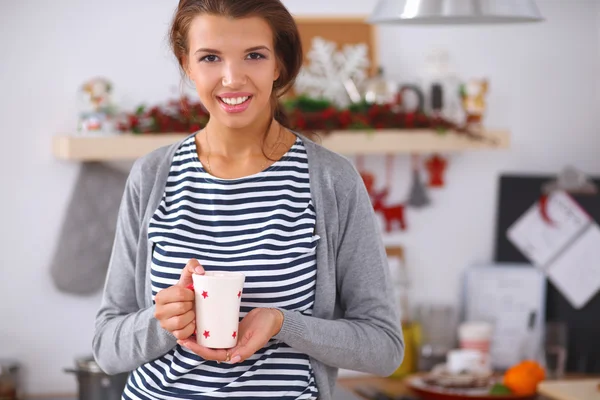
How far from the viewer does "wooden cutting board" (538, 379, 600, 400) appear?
7.09 feet

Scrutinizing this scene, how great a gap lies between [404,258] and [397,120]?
50 centimetres

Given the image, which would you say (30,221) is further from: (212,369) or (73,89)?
(212,369)

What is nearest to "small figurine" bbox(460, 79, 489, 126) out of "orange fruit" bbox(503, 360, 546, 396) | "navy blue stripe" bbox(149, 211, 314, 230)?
"orange fruit" bbox(503, 360, 546, 396)

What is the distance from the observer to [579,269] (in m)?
2.88

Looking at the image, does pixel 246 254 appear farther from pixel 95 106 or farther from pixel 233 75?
pixel 95 106

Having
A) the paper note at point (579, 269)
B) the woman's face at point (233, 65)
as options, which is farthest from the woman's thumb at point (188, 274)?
the paper note at point (579, 269)

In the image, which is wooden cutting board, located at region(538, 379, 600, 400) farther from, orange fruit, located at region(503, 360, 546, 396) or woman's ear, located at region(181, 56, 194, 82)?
woman's ear, located at region(181, 56, 194, 82)

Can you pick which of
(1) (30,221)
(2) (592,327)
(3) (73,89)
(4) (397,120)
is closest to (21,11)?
(3) (73,89)

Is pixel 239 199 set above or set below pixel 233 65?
below

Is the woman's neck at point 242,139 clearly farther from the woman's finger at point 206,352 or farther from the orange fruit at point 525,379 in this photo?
the orange fruit at point 525,379

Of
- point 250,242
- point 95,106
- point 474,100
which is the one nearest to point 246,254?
point 250,242

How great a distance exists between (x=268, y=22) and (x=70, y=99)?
147 centimetres

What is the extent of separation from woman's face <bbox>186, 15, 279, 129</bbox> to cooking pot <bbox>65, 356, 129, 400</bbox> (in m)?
1.29

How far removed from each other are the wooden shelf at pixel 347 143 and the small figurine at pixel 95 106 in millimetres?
31
